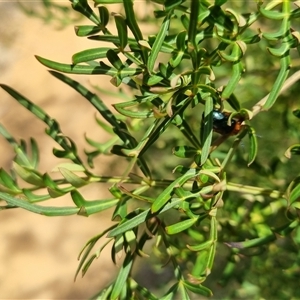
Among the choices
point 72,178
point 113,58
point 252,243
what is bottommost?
point 252,243

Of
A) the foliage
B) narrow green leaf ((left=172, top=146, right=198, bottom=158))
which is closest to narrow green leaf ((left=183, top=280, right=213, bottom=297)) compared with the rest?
the foliage

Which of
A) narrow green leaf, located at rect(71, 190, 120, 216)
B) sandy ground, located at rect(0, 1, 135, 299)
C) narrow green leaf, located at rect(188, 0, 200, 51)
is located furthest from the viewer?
sandy ground, located at rect(0, 1, 135, 299)

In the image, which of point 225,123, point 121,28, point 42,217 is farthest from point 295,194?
point 42,217

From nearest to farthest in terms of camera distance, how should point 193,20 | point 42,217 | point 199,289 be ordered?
point 193,20, point 199,289, point 42,217

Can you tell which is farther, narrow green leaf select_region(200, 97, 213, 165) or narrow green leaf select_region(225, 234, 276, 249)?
narrow green leaf select_region(225, 234, 276, 249)

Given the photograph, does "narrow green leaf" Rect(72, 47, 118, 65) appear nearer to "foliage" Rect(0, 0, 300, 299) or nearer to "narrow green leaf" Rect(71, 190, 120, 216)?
"foliage" Rect(0, 0, 300, 299)

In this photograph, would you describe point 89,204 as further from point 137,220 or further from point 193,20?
point 193,20

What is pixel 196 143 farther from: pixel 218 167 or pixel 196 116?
pixel 196 116

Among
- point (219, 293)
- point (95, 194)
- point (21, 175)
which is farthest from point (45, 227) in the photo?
point (21, 175)

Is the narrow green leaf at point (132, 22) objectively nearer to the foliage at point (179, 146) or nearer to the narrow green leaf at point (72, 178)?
the foliage at point (179, 146)
